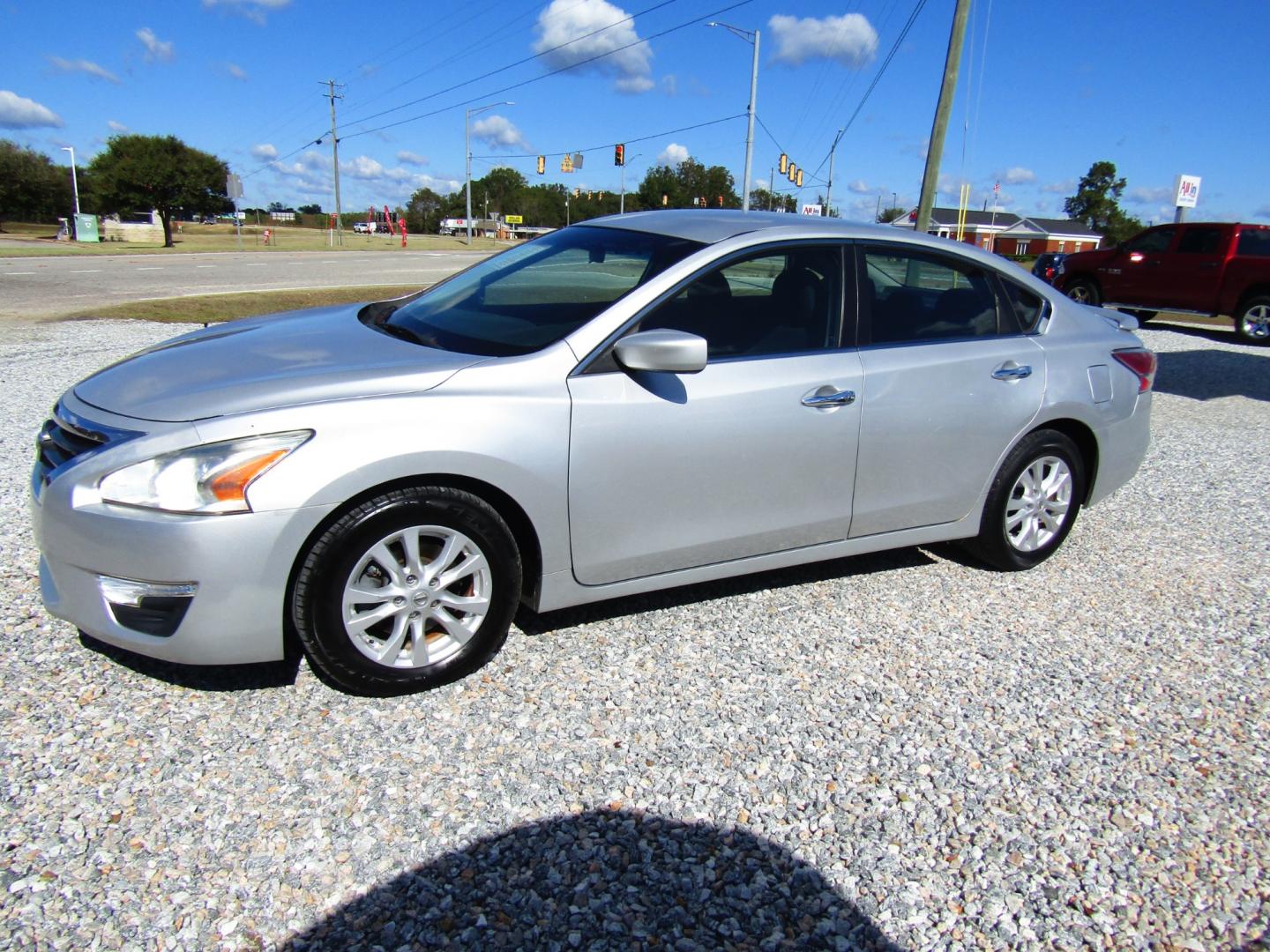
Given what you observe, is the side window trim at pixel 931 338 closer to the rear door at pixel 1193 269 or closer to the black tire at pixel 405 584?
the black tire at pixel 405 584

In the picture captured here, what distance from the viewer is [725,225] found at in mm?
3936

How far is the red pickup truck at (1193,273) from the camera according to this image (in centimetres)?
1525

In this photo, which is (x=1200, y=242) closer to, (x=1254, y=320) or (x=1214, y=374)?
(x=1254, y=320)

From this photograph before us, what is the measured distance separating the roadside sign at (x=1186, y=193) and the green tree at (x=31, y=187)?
66379 mm

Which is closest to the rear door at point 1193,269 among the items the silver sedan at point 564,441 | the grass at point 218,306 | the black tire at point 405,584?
the grass at point 218,306

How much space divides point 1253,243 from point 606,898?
17459mm

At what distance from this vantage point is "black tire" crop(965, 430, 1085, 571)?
4.37 m

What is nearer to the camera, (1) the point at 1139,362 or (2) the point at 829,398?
(2) the point at 829,398

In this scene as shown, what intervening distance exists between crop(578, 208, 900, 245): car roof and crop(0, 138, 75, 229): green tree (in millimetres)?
71273

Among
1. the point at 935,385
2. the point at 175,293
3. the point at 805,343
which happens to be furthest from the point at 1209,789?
the point at 175,293

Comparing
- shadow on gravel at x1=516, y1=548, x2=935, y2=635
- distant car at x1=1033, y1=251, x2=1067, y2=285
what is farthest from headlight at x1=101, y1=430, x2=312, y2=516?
distant car at x1=1033, y1=251, x2=1067, y2=285

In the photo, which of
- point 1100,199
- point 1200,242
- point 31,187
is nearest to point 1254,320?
point 1200,242

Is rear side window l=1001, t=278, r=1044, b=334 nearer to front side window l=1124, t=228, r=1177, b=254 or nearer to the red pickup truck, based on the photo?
the red pickup truck

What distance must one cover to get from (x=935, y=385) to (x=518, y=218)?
100262 mm
